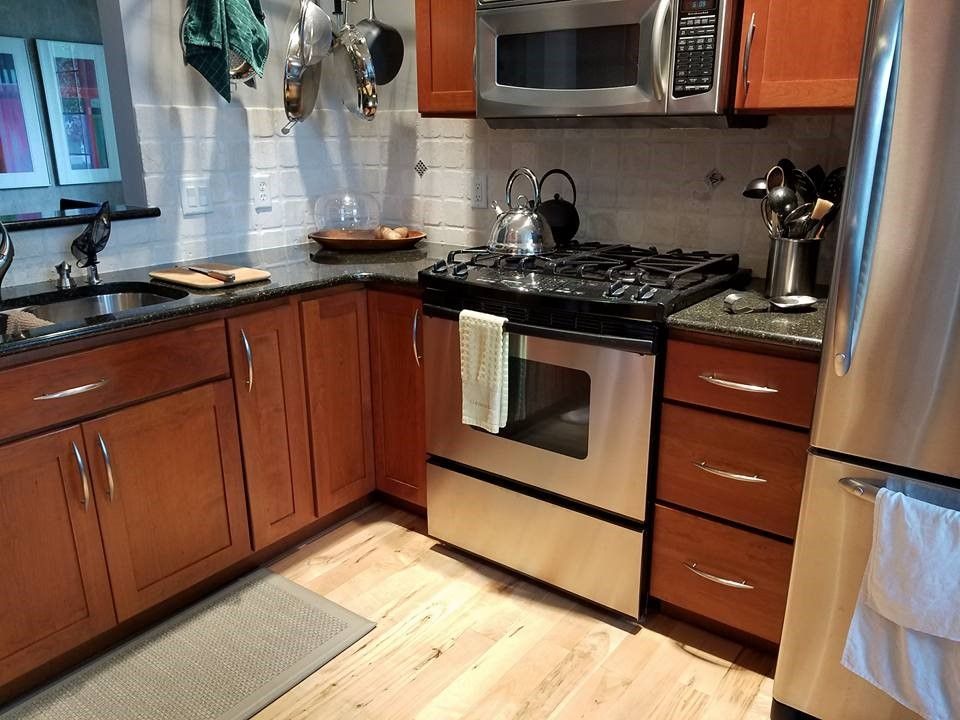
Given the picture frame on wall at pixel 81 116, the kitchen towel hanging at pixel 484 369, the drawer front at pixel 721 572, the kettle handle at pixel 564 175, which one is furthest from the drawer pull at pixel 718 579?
the picture frame on wall at pixel 81 116

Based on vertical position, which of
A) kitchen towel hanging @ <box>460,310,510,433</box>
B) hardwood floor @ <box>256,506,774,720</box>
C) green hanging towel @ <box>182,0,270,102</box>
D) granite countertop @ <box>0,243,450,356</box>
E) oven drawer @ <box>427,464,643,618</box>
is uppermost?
green hanging towel @ <box>182,0,270,102</box>

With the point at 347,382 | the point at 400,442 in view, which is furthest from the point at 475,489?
the point at 347,382

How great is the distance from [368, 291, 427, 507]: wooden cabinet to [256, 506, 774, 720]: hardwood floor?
293mm

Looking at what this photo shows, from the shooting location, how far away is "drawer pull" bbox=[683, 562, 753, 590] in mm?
1787

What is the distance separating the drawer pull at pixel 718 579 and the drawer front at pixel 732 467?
0.53ft

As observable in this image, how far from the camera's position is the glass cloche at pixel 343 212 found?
2830 millimetres

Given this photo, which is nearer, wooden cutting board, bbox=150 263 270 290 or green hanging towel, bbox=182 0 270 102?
wooden cutting board, bbox=150 263 270 290

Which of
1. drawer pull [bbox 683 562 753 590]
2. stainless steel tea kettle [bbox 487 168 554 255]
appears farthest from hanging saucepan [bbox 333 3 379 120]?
drawer pull [bbox 683 562 753 590]

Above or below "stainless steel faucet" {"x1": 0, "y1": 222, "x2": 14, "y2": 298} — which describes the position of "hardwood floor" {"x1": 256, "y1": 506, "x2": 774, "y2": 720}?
below

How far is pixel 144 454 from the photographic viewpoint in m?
1.82

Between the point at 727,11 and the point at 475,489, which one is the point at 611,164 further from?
the point at 475,489

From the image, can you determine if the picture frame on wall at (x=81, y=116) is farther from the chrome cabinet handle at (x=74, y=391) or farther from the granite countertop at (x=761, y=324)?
the granite countertop at (x=761, y=324)

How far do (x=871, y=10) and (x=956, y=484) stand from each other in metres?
0.84

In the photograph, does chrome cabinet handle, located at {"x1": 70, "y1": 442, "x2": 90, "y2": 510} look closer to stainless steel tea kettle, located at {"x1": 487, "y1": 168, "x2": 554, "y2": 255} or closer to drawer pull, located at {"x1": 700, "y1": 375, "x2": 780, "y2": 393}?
stainless steel tea kettle, located at {"x1": 487, "y1": 168, "x2": 554, "y2": 255}
